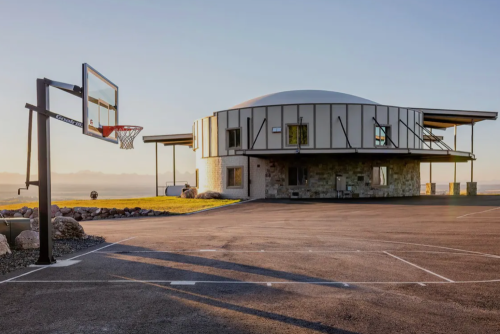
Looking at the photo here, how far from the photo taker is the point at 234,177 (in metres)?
34.2

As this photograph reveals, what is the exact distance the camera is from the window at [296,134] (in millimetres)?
32000

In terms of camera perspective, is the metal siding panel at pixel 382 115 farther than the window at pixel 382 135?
No

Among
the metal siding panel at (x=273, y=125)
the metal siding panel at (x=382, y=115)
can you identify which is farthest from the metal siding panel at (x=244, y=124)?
the metal siding panel at (x=382, y=115)

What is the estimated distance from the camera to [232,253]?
10172 mm

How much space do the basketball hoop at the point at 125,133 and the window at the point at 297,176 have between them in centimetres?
2044

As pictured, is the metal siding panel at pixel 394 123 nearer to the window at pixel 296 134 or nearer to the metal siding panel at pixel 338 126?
the metal siding panel at pixel 338 126

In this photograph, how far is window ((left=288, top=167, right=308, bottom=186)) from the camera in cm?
3244

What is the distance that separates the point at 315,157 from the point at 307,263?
2393cm

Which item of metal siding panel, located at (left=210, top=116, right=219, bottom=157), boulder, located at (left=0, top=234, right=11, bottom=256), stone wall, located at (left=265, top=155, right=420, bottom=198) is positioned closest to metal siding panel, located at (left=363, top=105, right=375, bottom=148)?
stone wall, located at (left=265, top=155, right=420, bottom=198)

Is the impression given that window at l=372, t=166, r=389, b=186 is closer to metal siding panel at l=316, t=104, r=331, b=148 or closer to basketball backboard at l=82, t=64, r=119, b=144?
metal siding panel at l=316, t=104, r=331, b=148

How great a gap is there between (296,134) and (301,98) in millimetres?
5609

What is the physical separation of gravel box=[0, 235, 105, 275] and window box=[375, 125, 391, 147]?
84.7 feet

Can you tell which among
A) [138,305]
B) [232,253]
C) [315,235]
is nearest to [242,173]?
[315,235]

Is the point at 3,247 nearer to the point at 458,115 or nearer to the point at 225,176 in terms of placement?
the point at 225,176
